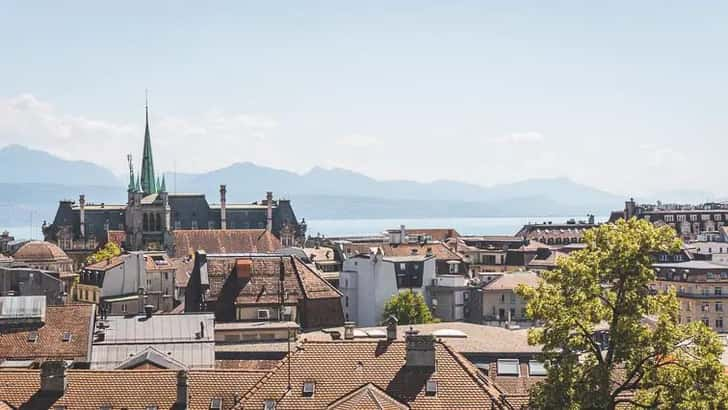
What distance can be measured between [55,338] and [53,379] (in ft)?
68.2

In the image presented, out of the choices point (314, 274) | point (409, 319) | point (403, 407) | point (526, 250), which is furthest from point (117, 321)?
point (526, 250)

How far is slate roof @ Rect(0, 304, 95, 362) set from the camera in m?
61.5

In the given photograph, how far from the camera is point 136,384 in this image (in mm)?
44281

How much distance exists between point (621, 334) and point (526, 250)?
125 m

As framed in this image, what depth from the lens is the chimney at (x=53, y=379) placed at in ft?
142

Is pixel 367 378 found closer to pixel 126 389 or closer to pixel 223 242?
pixel 126 389

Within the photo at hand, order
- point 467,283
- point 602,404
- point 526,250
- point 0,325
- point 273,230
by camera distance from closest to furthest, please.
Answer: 1. point 602,404
2. point 0,325
3. point 467,283
4. point 526,250
5. point 273,230

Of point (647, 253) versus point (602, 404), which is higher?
point (647, 253)

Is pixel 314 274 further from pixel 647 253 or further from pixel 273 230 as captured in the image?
pixel 273 230

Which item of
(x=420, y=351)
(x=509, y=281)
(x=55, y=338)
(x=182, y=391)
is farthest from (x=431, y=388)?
(x=509, y=281)

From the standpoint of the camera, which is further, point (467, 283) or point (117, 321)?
point (467, 283)

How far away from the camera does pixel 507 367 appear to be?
55.7 metres

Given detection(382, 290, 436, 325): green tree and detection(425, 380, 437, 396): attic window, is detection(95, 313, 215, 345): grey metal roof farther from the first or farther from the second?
detection(382, 290, 436, 325): green tree

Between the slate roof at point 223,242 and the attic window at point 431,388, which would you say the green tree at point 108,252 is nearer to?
the slate roof at point 223,242
